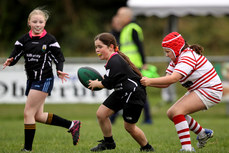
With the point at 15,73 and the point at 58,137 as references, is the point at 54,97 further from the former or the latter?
the point at 58,137

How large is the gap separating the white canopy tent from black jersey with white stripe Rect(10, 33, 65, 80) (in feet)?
21.1

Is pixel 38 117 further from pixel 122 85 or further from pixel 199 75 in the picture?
pixel 199 75

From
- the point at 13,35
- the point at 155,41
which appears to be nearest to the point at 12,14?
the point at 13,35

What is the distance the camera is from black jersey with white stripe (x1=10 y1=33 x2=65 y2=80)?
5.14 meters

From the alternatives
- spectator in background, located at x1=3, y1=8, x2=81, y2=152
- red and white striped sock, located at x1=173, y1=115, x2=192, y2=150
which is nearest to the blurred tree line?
spectator in background, located at x1=3, y1=8, x2=81, y2=152

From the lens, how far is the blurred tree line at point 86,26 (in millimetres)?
17203

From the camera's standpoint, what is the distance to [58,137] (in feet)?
21.5

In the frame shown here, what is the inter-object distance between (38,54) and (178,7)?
281 inches

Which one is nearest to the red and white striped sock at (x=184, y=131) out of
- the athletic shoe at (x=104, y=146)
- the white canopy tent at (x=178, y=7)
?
the athletic shoe at (x=104, y=146)

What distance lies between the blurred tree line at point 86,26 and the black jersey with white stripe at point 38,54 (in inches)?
264

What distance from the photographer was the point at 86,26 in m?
18.7

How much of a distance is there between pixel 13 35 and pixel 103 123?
1338 cm

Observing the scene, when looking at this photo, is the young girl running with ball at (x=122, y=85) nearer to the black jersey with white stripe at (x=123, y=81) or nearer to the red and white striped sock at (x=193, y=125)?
the black jersey with white stripe at (x=123, y=81)

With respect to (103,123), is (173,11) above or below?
above
